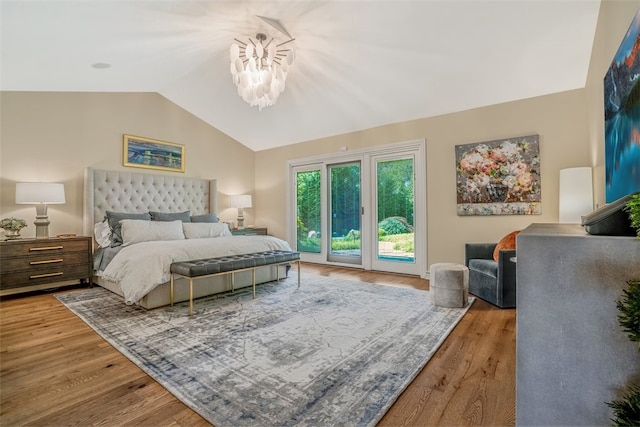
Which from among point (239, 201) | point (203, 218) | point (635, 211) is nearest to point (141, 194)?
point (203, 218)

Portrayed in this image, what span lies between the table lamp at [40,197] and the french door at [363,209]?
11.7ft

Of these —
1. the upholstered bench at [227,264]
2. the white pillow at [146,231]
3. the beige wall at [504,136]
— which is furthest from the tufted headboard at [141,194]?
the beige wall at [504,136]

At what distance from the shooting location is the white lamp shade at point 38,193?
3.61 metres

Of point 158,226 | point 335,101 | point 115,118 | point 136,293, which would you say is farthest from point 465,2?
point 115,118

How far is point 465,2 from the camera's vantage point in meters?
2.55

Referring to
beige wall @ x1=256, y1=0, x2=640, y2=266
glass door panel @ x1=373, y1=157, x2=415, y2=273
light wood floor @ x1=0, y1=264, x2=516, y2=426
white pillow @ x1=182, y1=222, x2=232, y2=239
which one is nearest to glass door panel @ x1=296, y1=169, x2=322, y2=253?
beige wall @ x1=256, y1=0, x2=640, y2=266

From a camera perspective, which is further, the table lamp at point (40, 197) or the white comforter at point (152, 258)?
the table lamp at point (40, 197)

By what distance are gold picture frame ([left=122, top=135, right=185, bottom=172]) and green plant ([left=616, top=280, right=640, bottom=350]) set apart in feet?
18.5

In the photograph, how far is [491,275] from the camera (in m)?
3.15

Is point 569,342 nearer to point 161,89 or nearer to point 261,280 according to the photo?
point 261,280

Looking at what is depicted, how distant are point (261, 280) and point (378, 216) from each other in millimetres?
2163

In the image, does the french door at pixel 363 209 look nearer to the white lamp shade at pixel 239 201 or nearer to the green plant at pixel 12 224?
the white lamp shade at pixel 239 201

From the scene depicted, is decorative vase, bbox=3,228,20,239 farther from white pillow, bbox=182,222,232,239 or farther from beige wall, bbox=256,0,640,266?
beige wall, bbox=256,0,640,266

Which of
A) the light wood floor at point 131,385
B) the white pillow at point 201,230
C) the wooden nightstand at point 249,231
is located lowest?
the light wood floor at point 131,385
